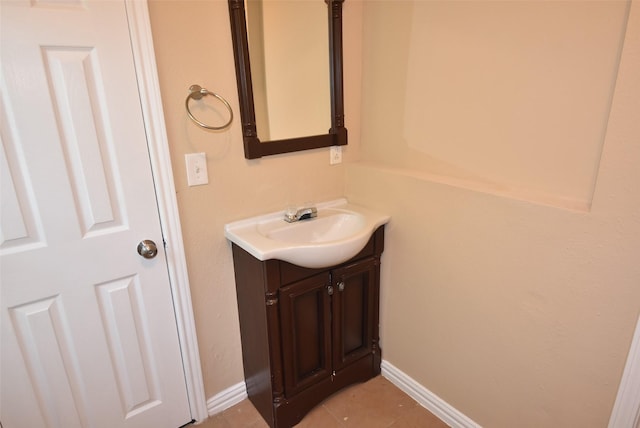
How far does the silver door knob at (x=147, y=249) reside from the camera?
1.42 metres

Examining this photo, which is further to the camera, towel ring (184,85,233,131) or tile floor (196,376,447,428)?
tile floor (196,376,447,428)

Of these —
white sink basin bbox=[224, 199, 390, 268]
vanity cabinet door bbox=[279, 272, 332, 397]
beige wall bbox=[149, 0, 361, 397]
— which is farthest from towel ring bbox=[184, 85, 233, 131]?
vanity cabinet door bbox=[279, 272, 332, 397]

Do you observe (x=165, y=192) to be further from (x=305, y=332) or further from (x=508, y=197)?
(x=508, y=197)

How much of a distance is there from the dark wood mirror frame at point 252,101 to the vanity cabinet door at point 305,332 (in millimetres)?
595

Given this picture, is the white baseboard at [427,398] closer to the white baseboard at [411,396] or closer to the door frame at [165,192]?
the white baseboard at [411,396]

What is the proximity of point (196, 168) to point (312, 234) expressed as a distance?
0.60 metres

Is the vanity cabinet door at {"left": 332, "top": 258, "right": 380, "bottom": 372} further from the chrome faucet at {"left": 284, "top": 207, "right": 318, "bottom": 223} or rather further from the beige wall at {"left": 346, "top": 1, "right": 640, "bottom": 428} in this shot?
the chrome faucet at {"left": 284, "top": 207, "right": 318, "bottom": 223}

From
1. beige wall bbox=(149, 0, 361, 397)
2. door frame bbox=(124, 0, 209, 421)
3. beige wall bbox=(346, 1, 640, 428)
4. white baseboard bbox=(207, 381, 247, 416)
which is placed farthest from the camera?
white baseboard bbox=(207, 381, 247, 416)

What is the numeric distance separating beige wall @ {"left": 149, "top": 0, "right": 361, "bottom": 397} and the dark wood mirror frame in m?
0.03

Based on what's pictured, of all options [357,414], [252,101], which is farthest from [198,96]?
[357,414]

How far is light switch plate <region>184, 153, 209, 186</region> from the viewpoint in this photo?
1481mm

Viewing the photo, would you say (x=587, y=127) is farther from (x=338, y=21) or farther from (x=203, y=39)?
(x=203, y=39)

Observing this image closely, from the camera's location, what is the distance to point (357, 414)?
1.77 metres

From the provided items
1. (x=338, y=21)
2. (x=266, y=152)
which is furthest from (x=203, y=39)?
(x=338, y=21)
